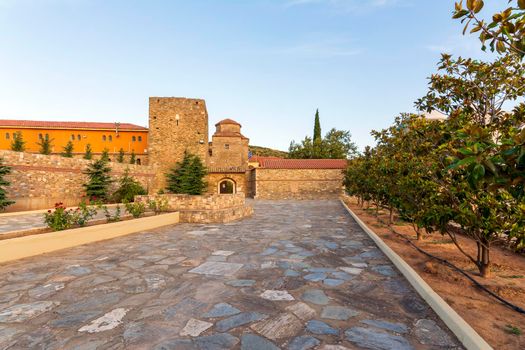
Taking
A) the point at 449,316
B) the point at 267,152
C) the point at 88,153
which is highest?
the point at 267,152

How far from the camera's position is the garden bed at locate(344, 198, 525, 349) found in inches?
97.8

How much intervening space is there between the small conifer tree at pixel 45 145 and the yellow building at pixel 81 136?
0.61 feet

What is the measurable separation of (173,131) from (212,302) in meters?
25.5

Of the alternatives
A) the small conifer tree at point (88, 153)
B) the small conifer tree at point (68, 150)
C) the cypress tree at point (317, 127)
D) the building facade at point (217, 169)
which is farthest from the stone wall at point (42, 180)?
the cypress tree at point (317, 127)

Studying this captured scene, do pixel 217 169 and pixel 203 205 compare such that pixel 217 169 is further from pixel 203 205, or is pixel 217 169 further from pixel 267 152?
pixel 267 152

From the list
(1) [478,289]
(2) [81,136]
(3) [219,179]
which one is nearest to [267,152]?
(3) [219,179]

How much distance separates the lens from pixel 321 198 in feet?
89.2

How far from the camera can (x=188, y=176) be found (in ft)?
82.6

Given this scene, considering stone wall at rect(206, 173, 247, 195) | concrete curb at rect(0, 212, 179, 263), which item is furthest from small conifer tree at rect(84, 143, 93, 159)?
concrete curb at rect(0, 212, 179, 263)

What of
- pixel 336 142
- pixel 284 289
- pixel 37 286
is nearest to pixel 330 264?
pixel 284 289

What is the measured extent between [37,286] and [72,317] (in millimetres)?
1316

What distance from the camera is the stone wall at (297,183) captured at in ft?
89.6

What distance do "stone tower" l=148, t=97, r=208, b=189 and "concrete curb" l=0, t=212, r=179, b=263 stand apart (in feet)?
62.3

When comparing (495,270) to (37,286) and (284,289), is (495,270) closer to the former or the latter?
(284,289)
